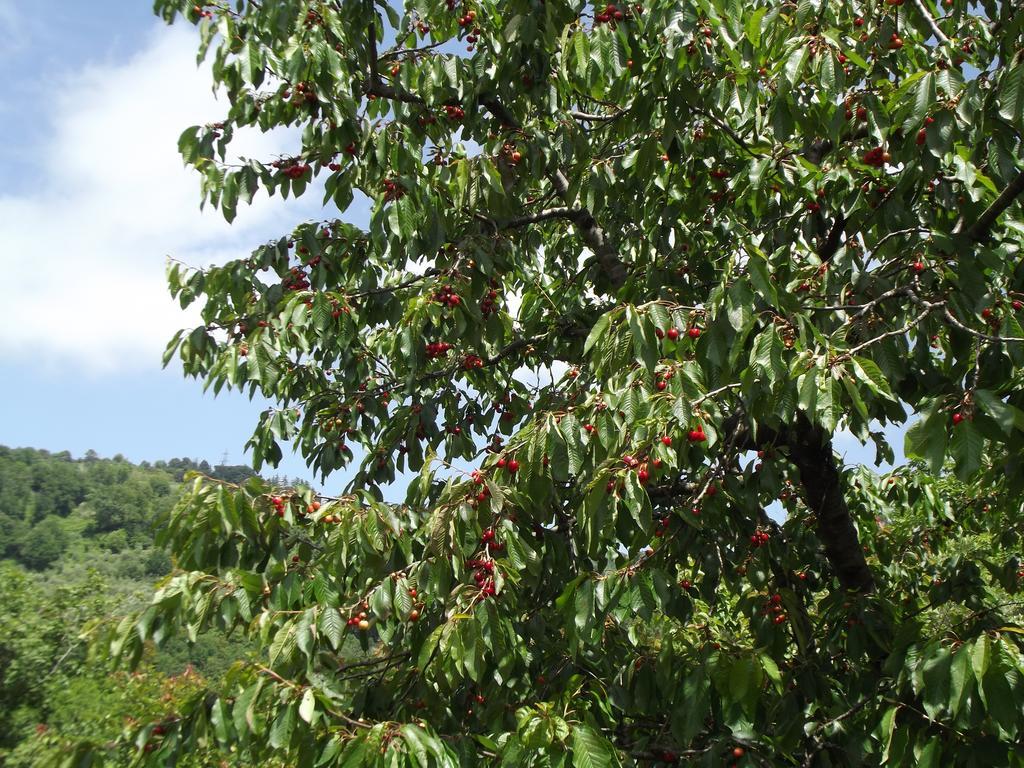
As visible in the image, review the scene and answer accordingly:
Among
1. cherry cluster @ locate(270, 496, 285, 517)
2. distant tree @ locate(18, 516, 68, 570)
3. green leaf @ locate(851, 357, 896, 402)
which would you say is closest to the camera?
green leaf @ locate(851, 357, 896, 402)

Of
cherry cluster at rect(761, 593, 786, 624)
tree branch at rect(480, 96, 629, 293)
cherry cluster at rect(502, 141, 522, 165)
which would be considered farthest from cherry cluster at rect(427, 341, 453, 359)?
cherry cluster at rect(761, 593, 786, 624)

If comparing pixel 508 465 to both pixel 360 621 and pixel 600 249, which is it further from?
pixel 600 249

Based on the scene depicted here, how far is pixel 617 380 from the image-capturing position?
2.79 m

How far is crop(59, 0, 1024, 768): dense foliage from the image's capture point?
2.37 metres

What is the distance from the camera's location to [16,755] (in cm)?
1280

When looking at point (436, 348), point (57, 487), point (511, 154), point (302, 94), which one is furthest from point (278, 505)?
point (57, 487)

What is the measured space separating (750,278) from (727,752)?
168 cm

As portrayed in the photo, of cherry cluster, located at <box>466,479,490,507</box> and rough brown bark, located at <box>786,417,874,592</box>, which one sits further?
rough brown bark, located at <box>786,417,874,592</box>

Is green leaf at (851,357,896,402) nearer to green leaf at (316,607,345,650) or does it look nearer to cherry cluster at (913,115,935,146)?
cherry cluster at (913,115,935,146)

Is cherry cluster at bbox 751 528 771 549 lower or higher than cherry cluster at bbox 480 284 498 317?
lower

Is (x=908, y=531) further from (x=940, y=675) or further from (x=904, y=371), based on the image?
(x=940, y=675)

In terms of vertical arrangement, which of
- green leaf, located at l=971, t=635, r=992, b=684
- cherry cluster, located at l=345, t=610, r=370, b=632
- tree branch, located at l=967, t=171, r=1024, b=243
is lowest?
green leaf, located at l=971, t=635, r=992, b=684

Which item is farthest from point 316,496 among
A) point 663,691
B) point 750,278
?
point 750,278

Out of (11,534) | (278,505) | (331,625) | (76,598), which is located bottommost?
(331,625)
